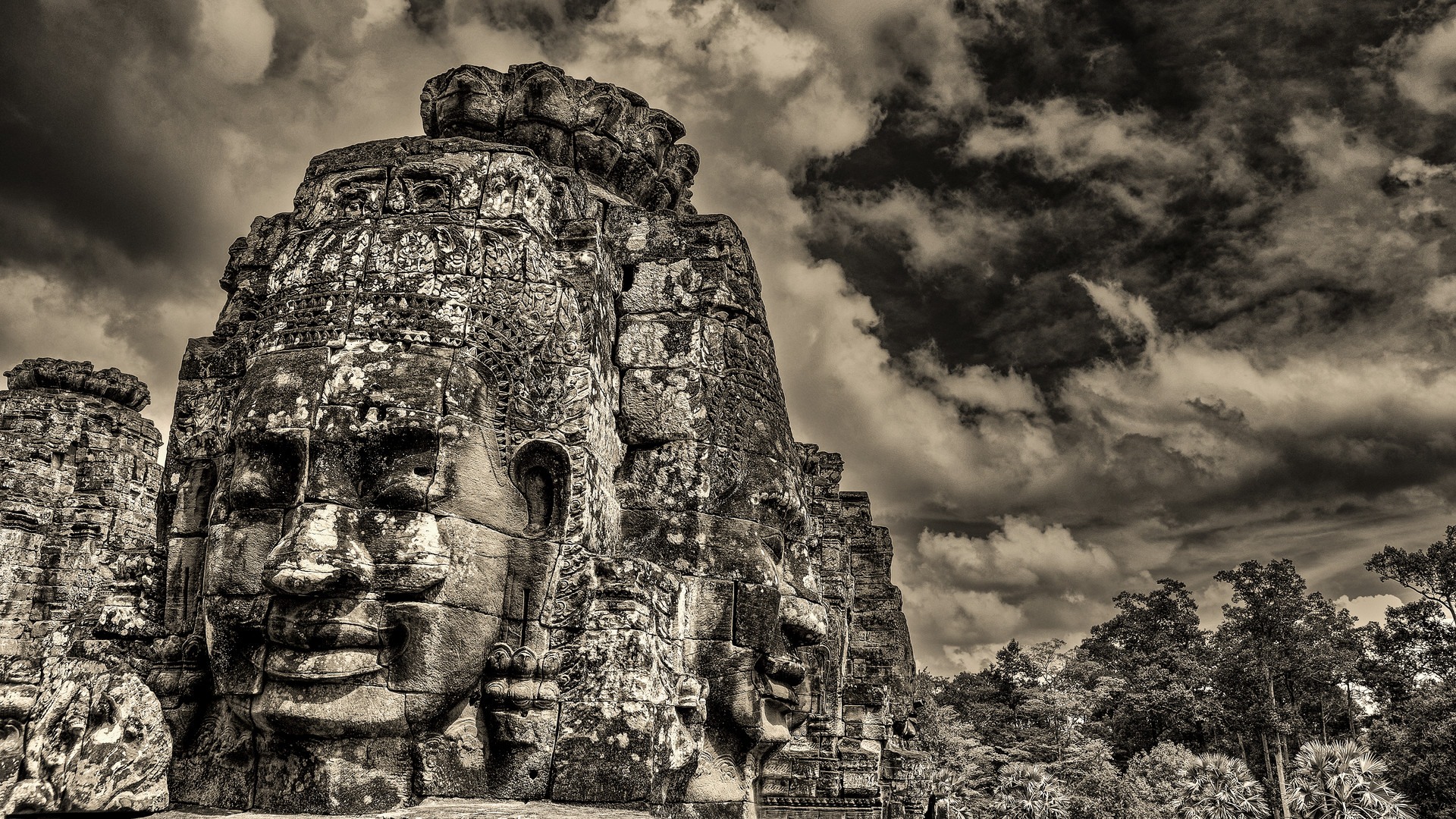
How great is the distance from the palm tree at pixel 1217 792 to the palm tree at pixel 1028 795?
13.8 feet

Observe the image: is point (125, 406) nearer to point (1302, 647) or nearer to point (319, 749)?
point (319, 749)

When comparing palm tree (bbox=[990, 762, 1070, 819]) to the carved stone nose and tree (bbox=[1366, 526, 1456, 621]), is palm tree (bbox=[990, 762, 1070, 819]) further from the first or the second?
the carved stone nose

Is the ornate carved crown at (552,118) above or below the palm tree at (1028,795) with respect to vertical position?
above

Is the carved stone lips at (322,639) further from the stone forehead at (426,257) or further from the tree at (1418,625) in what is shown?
the tree at (1418,625)

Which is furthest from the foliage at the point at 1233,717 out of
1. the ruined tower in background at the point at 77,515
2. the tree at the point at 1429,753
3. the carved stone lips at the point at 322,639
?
the carved stone lips at the point at 322,639

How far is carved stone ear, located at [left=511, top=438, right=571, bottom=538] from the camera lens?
5.26 m

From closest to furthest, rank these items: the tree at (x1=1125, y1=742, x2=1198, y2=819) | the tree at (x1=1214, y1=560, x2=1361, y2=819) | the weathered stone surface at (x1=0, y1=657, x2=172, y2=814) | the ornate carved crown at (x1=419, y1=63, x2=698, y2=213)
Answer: the weathered stone surface at (x1=0, y1=657, x2=172, y2=814) → the ornate carved crown at (x1=419, y1=63, x2=698, y2=213) → the tree at (x1=1125, y1=742, x2=1198, y2=819) → the tree at (x1=1214, y1=560, x2=1361, y2=819)

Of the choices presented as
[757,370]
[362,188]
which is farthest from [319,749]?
[757,370]

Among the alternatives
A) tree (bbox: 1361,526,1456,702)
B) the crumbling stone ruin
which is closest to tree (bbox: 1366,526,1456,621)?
tree (bbox: 1361,526,1456,702)

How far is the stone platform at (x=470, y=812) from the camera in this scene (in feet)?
13.5

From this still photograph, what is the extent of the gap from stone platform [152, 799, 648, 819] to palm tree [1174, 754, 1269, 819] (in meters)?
36.1

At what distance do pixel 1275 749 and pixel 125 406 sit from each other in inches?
1959

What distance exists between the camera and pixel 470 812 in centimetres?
418

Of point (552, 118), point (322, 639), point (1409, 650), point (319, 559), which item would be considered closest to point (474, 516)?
point (319, 559)
